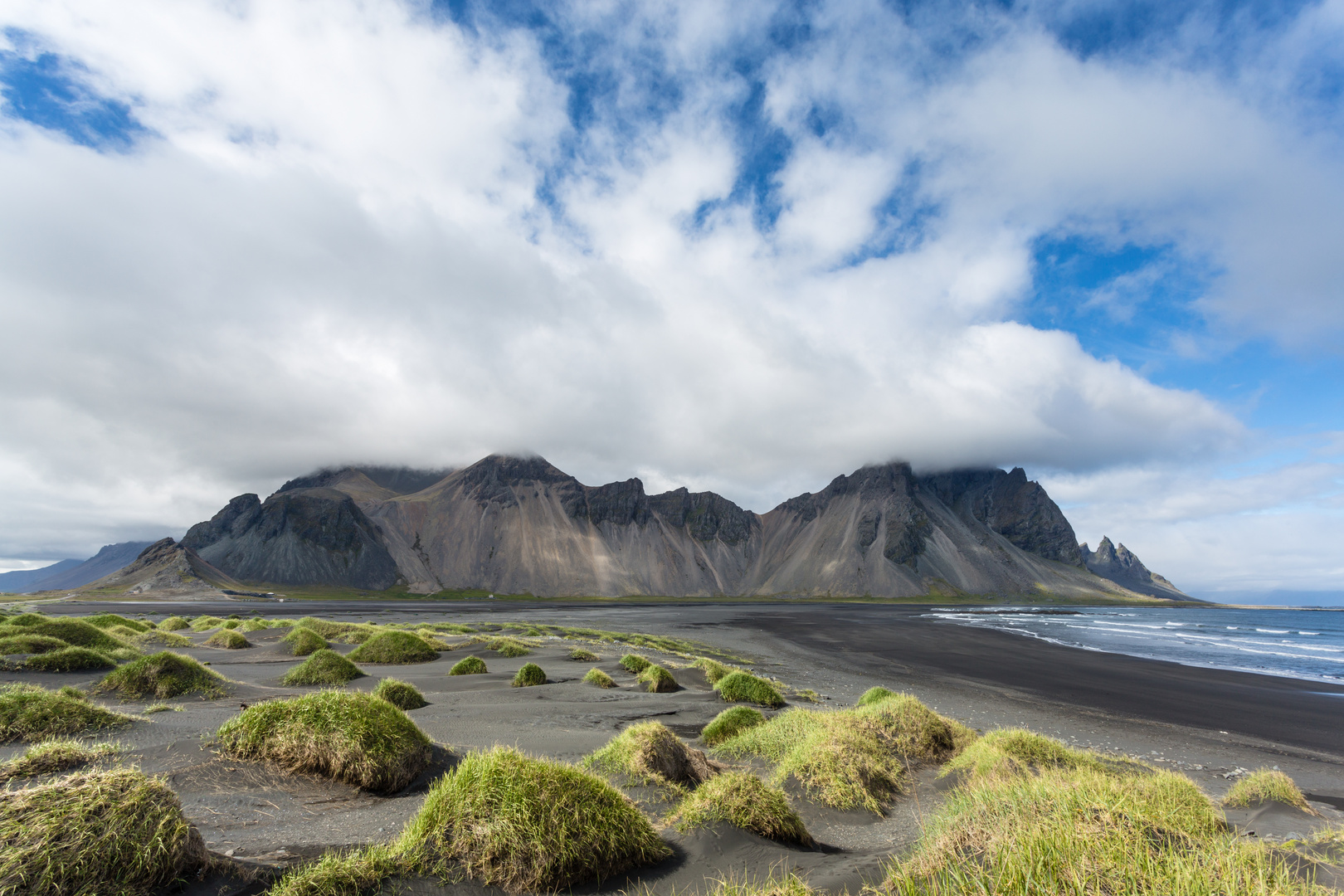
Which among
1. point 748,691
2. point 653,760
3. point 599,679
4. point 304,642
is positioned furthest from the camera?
point 304,642

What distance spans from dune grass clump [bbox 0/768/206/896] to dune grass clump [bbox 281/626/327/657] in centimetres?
2345

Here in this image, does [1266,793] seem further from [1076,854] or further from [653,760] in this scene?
[653,760]

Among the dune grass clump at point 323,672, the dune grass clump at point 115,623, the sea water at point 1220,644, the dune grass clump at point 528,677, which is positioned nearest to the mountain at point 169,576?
the dune grass clump at point 115,623

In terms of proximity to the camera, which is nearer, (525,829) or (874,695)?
(525,829)

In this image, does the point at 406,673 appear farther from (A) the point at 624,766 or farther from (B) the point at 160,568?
(B) the point at 160,568

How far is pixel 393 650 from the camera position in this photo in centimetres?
2517

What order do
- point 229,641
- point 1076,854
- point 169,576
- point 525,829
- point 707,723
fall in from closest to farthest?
point 1076,854
point 525,829
point 707,723
point 229,641
point 169,576

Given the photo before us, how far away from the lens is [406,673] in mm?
21594

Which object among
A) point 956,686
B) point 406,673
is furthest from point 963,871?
point 956,686

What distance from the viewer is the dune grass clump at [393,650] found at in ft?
81.5

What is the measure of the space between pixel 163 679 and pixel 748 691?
1639 centimetres

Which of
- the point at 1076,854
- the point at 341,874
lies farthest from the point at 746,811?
the point at 341,874

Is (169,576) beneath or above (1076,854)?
beneath

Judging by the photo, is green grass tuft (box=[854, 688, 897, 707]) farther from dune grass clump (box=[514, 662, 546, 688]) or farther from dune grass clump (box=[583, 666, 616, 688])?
dune grass clump (box=[514, 662, 546, 688])
